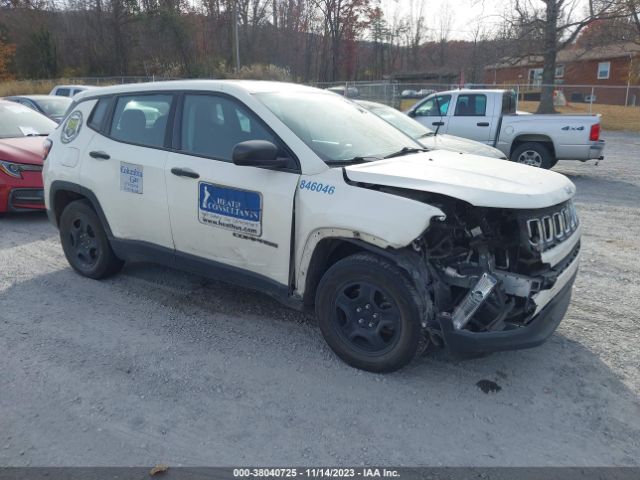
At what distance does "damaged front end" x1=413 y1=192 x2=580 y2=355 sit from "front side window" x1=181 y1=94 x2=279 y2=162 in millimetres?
1429

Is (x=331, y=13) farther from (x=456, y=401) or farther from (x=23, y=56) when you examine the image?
(x=456, y=401)

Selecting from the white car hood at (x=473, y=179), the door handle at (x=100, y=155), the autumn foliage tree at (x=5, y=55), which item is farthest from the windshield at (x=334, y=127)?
the autumn foliage tree at (x=5, y=55)

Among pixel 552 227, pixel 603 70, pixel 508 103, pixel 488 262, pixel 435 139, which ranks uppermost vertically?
pixel 603 70

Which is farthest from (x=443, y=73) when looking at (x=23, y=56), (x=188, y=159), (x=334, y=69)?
(x=188, y=159)

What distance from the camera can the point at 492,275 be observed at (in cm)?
318

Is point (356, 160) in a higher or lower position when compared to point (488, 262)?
higher

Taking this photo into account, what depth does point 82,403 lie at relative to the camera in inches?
125

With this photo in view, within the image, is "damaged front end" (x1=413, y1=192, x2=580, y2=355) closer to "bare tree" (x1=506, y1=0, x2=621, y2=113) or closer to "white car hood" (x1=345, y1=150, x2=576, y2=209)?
"white car hood" (x1=345, y1=150, x2=576, y2=209)

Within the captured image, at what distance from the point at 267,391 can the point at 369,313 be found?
0.83 metres

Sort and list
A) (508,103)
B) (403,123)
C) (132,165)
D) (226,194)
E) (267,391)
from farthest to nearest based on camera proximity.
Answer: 1. (508,103)
2. (403,123)
3. (132,165)
4. (226,194)
5. (267,391)

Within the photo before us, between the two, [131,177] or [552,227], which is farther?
[131,177]

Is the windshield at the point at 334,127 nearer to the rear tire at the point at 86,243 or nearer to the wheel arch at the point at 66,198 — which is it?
the wheel arch at the point at 66,198

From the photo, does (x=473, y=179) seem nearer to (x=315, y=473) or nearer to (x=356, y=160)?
(x=356, y=160)

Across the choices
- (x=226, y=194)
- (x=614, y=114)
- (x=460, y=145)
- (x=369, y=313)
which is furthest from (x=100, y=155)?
(x=614, y=114)
